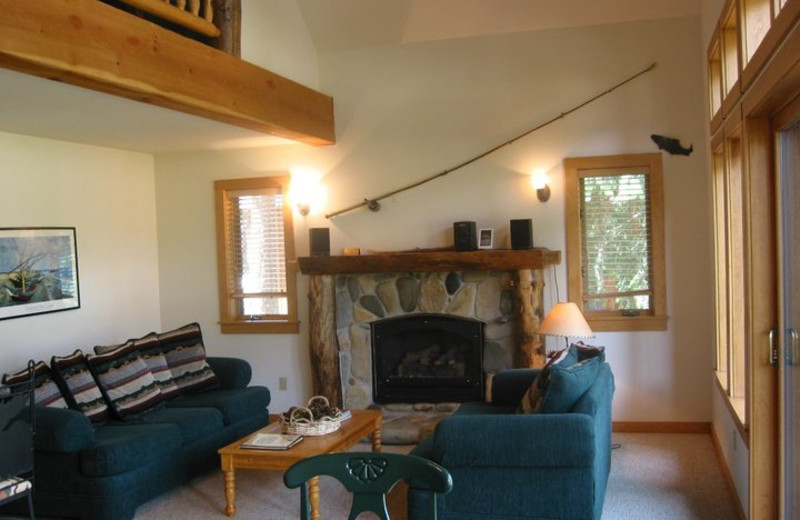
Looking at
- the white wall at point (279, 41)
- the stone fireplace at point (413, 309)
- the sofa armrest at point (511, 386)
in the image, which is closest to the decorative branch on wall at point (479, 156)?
the stone fireplace at point (413, 309)

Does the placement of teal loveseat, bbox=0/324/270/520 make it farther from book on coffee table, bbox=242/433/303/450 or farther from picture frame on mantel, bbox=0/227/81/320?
picture frame on mantel, bbox=0/227/81/320

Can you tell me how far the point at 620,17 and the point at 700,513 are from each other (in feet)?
11.1

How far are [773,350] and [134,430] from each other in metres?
3.37

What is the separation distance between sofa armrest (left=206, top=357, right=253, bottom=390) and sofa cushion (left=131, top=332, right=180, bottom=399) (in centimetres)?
41

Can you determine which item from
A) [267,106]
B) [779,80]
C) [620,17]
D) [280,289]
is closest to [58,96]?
[267,106]

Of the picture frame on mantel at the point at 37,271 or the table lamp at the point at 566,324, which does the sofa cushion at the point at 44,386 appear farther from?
the table lamp at the point at 566,324

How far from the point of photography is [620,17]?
530cm

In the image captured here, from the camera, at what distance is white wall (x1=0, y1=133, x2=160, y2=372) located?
497 cm

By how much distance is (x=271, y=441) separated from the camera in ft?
13.4

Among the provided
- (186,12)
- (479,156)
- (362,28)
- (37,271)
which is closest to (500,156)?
(479,156)

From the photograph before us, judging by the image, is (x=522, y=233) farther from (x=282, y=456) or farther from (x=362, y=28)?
(x=282, y=456)

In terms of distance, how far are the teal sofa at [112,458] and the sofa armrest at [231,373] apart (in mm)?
667

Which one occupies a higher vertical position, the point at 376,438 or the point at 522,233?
the point at 522,233

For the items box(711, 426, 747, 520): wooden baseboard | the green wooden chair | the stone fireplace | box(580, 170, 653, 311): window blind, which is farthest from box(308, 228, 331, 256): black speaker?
the green wooden chair
